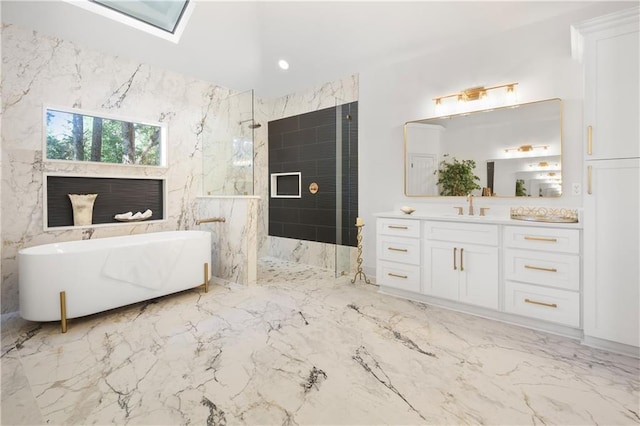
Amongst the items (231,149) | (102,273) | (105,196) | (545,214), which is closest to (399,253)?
(545,214)

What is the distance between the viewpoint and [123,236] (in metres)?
3.46

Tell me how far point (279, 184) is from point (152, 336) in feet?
10.7

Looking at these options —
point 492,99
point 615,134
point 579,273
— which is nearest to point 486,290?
point 579,273

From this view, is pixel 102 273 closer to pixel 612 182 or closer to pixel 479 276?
pixel 479 276

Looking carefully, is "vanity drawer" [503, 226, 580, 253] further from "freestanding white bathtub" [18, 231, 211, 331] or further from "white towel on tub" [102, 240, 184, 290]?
"white towel on tub" [102, 240, 184, 290]

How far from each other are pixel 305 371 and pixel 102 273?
197 centimetres

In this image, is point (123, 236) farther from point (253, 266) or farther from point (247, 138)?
point (247, 138)

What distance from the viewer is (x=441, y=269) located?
9.48ft

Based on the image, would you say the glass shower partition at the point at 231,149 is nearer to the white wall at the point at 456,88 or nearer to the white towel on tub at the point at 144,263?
the white towel on tub at the point at 144,263

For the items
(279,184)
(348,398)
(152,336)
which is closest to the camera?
(348,398)

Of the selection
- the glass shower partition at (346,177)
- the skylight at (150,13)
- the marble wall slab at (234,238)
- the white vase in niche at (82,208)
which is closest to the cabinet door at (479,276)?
the glass shower partition at (346,177)

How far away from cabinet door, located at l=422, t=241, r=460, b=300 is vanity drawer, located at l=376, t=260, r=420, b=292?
0.31ft

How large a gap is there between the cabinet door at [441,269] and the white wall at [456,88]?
0.67 metres

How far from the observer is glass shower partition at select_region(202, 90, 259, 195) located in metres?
3.63
